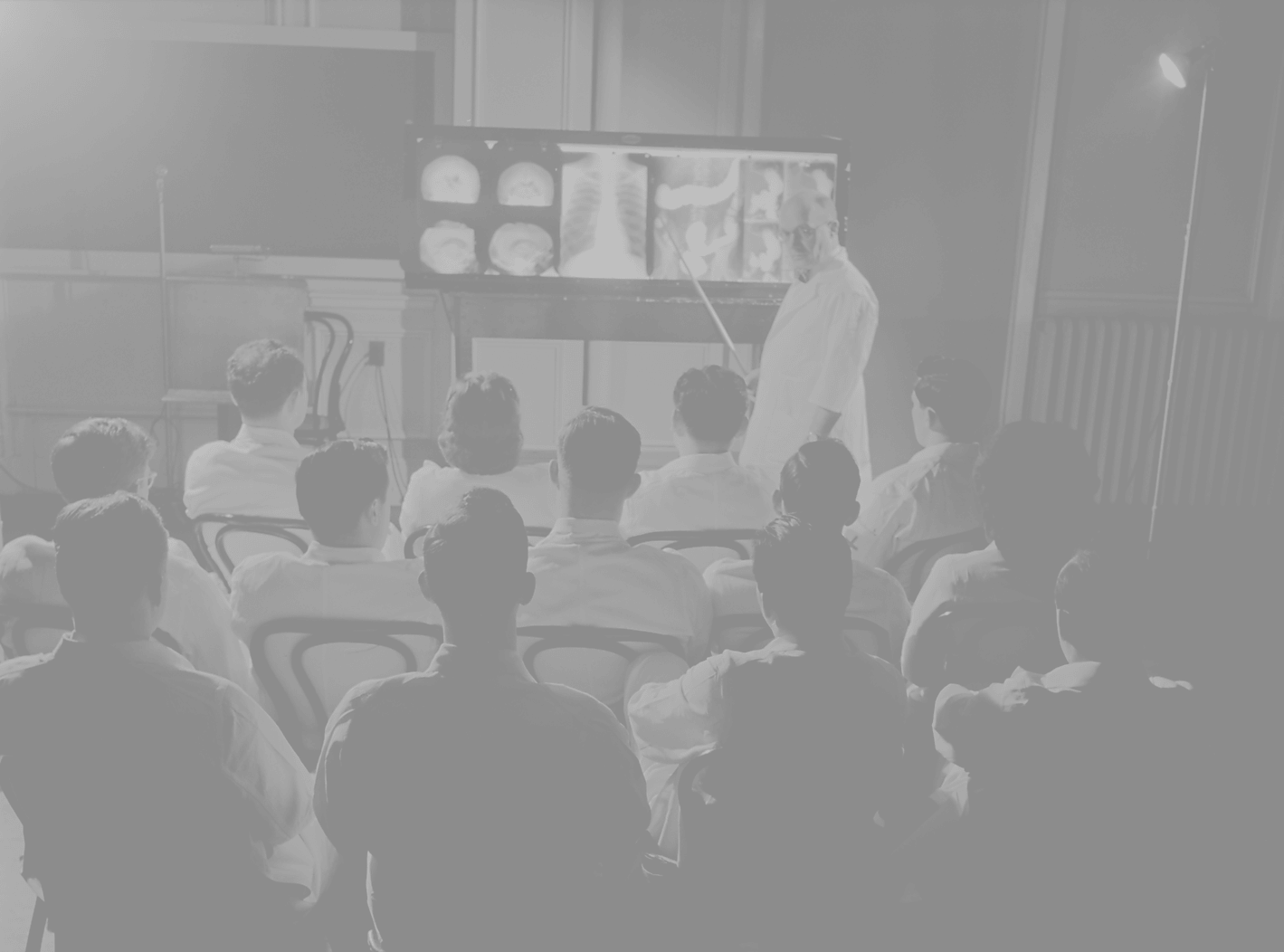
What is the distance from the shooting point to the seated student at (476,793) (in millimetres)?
1171

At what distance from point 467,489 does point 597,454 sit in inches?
21.9

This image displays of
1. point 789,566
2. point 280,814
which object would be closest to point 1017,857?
point 789,566

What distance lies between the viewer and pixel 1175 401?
505 cm

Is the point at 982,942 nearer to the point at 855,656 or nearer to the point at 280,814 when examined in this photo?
the point at 855,656

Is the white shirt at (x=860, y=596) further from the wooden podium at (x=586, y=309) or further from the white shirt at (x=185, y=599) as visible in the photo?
the wooden podium at (x=586, y=309)

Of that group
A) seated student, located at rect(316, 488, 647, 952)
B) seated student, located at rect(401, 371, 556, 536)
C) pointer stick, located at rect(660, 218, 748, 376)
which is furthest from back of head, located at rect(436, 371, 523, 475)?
pointer stick, located at rect(660, 218, 748, 376)

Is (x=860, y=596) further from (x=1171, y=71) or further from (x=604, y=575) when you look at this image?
(x=1171, y=71)

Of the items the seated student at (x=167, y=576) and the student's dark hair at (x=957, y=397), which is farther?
the student's dark hair at (x=957, y=397)

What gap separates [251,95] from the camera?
4.92 m

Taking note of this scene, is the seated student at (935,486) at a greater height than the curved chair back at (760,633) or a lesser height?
greater

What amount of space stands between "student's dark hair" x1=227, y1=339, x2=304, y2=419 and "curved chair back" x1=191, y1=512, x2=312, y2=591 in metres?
0.30

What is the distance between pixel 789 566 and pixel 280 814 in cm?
70

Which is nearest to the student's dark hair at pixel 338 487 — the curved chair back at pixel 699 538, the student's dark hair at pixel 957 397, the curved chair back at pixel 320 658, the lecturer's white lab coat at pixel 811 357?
the curved chair back at pixel 320 658

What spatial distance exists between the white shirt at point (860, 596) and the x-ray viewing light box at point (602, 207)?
2.51m
